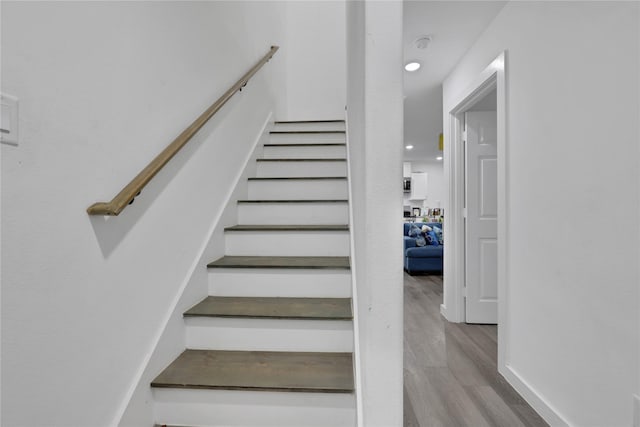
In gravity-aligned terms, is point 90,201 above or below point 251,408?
above

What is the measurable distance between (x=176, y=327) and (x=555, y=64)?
225 cm

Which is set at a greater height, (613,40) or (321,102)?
(321,102)

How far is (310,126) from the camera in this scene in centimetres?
326

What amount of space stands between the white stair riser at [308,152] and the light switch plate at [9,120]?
6.81ft

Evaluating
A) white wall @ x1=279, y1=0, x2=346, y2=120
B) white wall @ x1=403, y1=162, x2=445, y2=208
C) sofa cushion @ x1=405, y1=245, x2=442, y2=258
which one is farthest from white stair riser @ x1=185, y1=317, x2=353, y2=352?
white wall @ x1=403, y1=162, x2=445, y2=208

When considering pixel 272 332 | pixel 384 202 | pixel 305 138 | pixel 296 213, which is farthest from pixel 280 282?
pixel 305 138

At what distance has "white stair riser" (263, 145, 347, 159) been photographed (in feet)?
8.91

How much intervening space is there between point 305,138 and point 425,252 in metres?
3.19

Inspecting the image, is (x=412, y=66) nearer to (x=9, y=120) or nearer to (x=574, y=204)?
(x=574, y=204)

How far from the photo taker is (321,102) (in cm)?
406

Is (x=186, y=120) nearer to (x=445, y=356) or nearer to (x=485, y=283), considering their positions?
(x=445, y=356)

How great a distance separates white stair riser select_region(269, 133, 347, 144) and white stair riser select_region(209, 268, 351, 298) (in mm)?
1700

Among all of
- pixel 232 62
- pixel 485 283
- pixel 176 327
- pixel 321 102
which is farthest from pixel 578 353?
pixel 321 102

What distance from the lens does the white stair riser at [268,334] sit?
1374 millimetres
